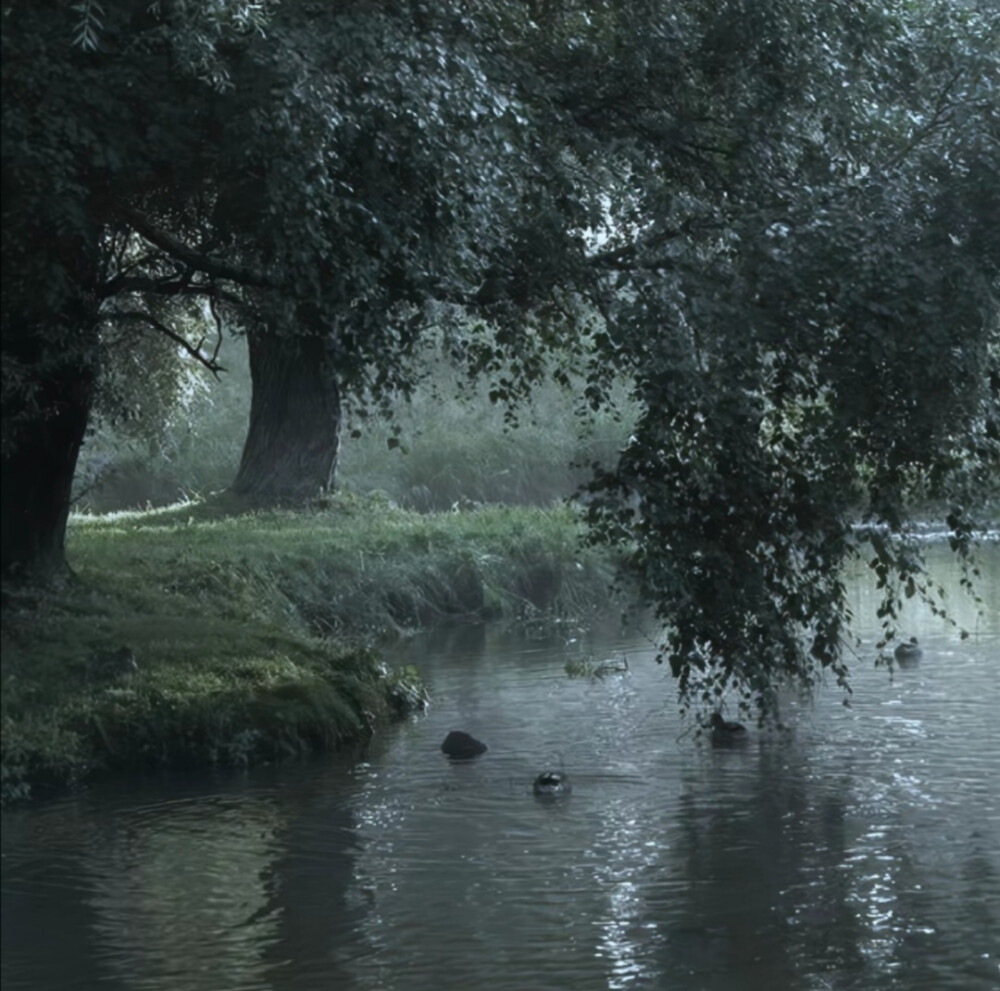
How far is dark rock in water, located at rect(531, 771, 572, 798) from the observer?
14.6 metres

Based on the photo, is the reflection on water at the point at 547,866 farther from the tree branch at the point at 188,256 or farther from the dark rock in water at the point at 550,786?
the tree branch at the point at 188,256

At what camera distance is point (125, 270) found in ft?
54.4

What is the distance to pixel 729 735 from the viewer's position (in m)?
16.5

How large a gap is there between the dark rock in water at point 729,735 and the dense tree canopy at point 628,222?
2016 mm

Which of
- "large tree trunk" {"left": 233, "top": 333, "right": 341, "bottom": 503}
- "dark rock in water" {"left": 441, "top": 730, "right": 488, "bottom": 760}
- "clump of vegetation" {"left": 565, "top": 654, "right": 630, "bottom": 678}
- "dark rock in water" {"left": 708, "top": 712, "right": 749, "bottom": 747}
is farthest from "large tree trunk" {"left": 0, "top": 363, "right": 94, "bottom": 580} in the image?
"large tree trunk" {"left": 233, "top": 333, "right": 341, "bottom": 503}

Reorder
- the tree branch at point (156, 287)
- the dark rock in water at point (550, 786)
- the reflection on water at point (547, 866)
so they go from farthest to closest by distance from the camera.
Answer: the tree branch at point (156, 287)
the dark rock in water at point (550, 786)
the reflection on water at point (547, 866)

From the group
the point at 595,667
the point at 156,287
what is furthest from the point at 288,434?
the point at 156,287

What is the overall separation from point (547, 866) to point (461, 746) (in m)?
3.59

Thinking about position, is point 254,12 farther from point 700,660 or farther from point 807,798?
point 807,798

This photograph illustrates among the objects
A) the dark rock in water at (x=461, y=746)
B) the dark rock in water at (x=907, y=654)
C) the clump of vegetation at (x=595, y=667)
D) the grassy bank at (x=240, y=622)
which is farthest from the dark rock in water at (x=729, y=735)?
the dark rock in water at (x=907, y=654)

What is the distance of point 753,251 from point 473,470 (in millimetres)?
29840

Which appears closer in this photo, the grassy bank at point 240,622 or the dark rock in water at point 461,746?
the grassy bank at point 240,622

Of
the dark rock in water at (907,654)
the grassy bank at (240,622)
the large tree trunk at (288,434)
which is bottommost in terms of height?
the dark rock in water at (907,654)

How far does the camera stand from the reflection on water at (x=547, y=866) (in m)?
10.6
